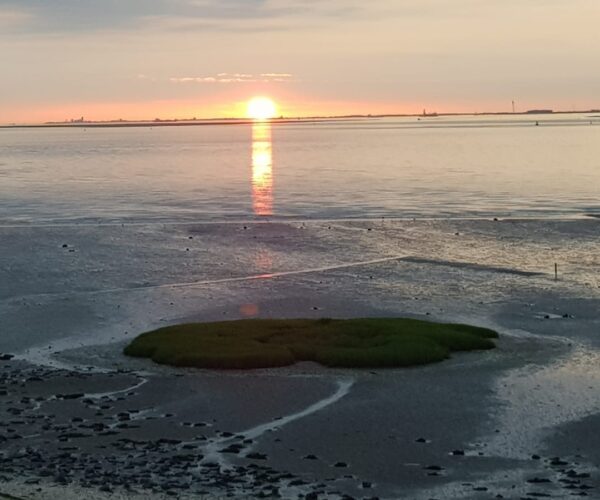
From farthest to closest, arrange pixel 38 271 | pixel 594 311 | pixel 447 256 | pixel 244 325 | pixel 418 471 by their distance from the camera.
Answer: pixel 447 256 → pixel 38 271 → pixel 594 311 → pixel 244 325 → pixel 418 471

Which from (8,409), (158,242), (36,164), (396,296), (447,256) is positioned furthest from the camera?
(36,164)

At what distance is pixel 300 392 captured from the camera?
73.2 ft

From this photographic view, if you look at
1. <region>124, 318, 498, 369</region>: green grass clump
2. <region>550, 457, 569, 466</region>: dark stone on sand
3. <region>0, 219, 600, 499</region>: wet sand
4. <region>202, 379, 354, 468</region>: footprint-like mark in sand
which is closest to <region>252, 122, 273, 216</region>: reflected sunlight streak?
<region>0, 219, 600, 499</region>: wet sand

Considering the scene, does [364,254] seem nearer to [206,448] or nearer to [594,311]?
[594,311]

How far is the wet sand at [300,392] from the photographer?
648 inches

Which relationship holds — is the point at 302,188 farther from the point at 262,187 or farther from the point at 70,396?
the point at 70,396

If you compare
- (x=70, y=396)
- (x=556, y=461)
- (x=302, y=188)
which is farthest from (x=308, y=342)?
(x=302, y=188)

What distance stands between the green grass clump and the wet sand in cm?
59

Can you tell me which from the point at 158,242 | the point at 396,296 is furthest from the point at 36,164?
the point at 396,296

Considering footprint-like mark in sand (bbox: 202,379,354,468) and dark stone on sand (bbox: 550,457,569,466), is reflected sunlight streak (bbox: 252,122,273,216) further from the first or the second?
dark stone on sand (bbox: 550,457,569,466)

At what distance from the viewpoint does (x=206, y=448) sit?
18000mm

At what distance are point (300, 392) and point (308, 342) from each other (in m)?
4.26

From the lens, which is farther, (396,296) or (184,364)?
(396,296)

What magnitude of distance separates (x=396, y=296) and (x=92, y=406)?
15.8m
